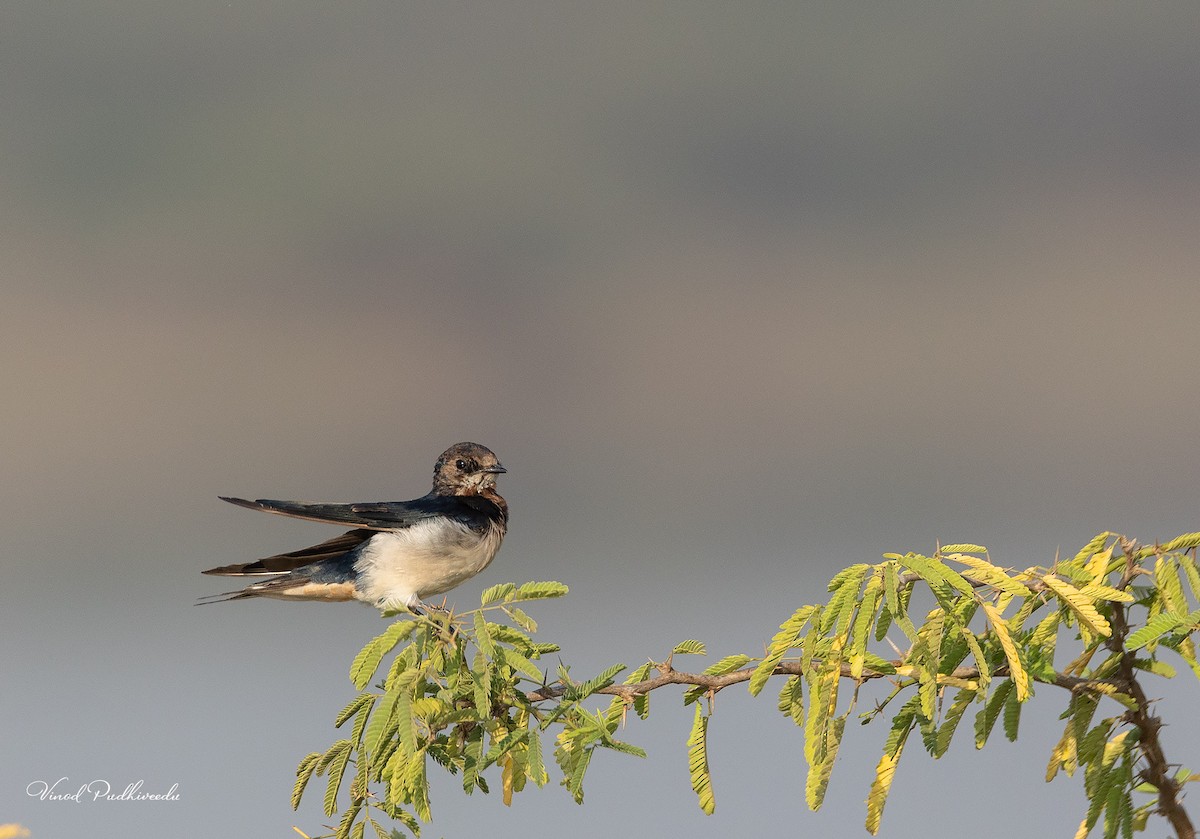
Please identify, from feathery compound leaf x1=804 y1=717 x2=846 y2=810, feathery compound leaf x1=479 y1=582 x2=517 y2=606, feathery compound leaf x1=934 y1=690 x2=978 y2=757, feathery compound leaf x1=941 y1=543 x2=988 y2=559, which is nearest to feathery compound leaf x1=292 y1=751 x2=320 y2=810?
feathery compound leaf x1=479 y1=582 x2=517 y2=606

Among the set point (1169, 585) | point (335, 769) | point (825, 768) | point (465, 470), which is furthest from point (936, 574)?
point (465, 470)

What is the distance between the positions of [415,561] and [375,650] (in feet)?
12.6

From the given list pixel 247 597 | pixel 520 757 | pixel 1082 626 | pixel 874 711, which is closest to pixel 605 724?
pixel 520 757

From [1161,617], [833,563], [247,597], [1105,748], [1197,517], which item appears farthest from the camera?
[1197,517]

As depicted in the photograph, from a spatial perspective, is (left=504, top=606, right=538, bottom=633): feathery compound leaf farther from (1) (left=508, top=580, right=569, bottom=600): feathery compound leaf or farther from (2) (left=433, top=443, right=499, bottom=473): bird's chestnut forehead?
(2) (left=433, top=443, right=499, bottom=473): bird's chestnut forehead

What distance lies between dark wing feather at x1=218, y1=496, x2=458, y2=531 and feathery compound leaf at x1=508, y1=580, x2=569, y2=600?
201cm

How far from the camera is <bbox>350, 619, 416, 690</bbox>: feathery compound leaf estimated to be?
4699 millimetres

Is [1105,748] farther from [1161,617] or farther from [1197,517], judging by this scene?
[1197,517]

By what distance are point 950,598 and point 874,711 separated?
1.35 ft

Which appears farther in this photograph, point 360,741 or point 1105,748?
point 360,741

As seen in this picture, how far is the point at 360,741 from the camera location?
4.98 meters

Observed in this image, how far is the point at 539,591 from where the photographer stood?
4789mm

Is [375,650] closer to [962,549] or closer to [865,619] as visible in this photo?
[865,619]

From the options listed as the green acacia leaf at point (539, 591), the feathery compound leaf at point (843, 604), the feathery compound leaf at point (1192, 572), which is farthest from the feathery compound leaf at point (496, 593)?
the feathery compound leaf at point (1192, 572)
